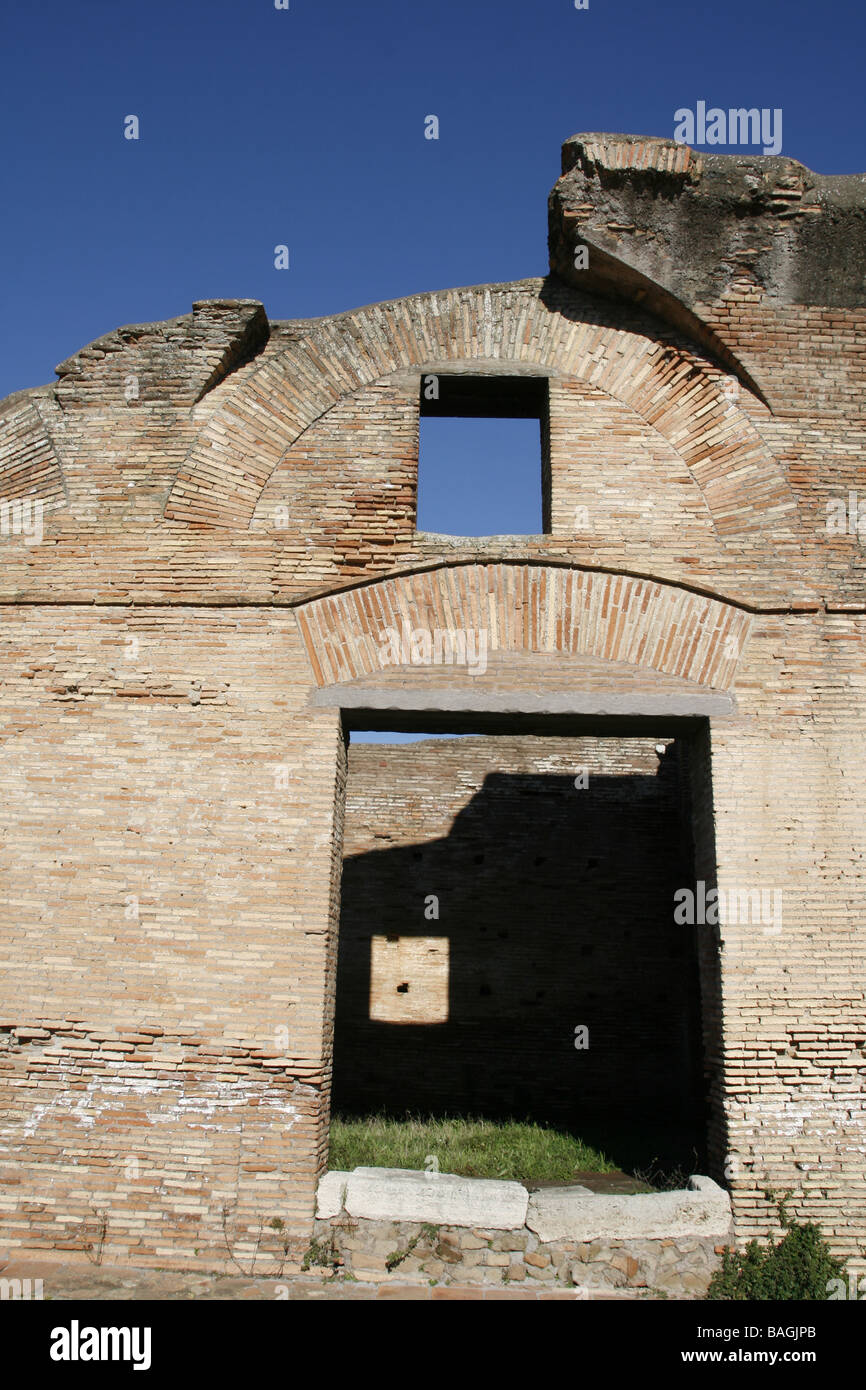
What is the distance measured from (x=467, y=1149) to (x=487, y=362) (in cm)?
561

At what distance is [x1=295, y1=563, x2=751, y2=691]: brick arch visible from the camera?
586cm

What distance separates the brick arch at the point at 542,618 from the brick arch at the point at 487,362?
0.72 m

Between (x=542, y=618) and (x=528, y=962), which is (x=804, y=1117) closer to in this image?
(x=542, y=618)

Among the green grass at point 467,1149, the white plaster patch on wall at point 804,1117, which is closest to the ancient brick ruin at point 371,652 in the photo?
the white plaster patch on wall at point 804,1117

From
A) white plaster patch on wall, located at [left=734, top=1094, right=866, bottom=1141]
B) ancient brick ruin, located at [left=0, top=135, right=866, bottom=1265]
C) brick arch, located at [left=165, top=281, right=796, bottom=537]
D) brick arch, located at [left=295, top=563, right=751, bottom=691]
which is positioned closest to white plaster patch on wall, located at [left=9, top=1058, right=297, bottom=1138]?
ancient brick ruin, located at [left=0, top=135, right=866, bottom=1265]

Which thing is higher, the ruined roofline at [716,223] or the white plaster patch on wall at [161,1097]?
the ruined roofline at [716,223]

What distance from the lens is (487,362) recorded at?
655 cm

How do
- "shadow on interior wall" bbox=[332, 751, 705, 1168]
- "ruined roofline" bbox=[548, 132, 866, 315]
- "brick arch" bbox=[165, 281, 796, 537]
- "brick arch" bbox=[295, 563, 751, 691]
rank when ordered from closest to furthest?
"brick arch" bbox=[295, 563, 751, 691] → "brick arch" bbox=[165, 281, 796, 537] → "ruined roofline" bbox=[548, 132, 866, 315] → "shadow on interior wall" bbox=[332, 751, 705, 1168]

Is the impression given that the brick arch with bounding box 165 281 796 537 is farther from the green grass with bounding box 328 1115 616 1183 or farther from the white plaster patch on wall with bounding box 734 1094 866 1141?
the green grass with bounding box 328 1115 616 1183

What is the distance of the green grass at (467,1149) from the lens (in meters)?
6.25

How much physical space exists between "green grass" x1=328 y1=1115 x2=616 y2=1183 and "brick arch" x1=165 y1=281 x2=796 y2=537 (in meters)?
4.27

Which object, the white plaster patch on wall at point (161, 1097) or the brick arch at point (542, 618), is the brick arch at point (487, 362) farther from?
the white plaster patch on wall at point (161, 1097)

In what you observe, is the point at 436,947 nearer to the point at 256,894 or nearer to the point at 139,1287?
the point at 256,894

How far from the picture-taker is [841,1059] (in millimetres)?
5230
